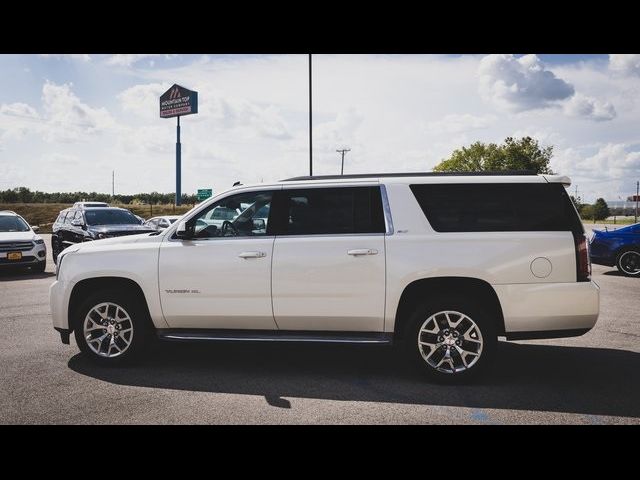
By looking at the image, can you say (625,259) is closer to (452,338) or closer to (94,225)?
(452,338)

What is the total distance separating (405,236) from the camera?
216 inches

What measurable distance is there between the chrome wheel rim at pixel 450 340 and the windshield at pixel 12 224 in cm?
1348

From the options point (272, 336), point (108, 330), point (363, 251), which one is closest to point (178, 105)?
point (108, 330)

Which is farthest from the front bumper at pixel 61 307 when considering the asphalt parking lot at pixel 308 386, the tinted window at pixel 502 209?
the tinted window at pixel 502 209

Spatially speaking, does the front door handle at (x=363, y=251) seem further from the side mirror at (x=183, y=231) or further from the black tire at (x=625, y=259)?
the black tire at (x=625, y=259)

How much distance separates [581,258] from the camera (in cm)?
531

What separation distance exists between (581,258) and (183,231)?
12.4 ft

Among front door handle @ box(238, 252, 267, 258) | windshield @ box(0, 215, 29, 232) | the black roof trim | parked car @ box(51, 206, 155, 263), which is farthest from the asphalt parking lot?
windshield @ box(0, 215, 29, 232)

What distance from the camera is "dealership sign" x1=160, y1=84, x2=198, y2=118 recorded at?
52.9 metres

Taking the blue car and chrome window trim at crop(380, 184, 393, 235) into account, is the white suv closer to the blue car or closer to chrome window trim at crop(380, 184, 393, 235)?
chrome window trim at crop(380, 184, 393, 235)
